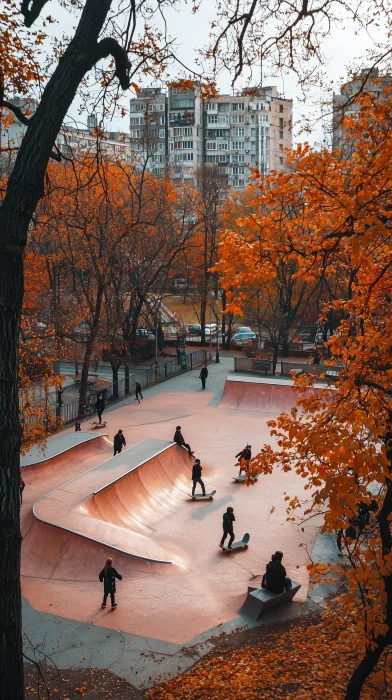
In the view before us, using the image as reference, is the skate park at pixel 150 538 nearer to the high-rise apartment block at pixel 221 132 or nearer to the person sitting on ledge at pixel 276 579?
the person sitting on ledge at pixel 276 579

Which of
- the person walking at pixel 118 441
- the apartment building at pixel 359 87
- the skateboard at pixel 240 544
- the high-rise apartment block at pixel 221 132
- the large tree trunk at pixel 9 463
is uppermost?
the high-rise apartment block at pixel 221 132

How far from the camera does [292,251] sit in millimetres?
6246

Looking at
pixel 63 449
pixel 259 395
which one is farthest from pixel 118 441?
pixel 259 395

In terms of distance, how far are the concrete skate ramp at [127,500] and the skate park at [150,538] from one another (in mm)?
31

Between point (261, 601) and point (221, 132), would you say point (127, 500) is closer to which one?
point (261, 601)

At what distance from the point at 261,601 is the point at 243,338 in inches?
1372

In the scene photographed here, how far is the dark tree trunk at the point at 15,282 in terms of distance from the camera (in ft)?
15.5

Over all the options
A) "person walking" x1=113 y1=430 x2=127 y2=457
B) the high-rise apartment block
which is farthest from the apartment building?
the high-rise apartment block

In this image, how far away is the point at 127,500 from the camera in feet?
51.1

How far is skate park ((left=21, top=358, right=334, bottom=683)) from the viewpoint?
400 inches

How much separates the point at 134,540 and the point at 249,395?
1409cm

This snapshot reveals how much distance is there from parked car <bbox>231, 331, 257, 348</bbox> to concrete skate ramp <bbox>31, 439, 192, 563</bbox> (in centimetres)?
2391

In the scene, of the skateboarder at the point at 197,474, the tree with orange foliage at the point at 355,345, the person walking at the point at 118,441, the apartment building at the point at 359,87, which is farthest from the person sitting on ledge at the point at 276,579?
the person walking at the point at 118,441

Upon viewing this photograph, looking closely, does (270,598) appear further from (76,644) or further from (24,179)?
(24,179)
